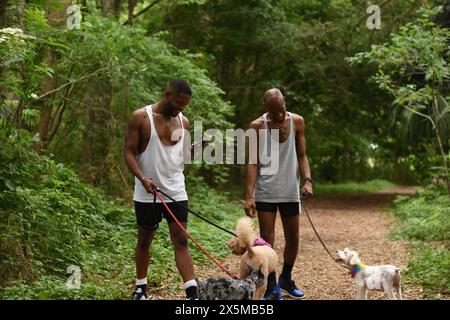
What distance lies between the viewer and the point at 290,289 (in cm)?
668

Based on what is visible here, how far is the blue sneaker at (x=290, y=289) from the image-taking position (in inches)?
261

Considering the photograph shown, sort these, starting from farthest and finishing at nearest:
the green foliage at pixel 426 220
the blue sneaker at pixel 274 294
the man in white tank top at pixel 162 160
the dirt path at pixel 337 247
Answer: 1. the green foliage at pixel 426 220
2. the dirt path at pixel 337 247
3. the blue sneaker at pixel 274 294
4. the man in white tank top at pixel 162 160

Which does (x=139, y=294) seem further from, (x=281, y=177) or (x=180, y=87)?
(x=180, y=87)

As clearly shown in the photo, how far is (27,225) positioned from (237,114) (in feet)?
53.6

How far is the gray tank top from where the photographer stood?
6461 mm

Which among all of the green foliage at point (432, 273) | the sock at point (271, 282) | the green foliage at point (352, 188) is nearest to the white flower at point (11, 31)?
the sock at point (271, 282)

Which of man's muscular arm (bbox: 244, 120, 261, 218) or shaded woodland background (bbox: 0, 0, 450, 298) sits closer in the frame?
man's muscular arm (bbox: 244, 120, 261, 218)

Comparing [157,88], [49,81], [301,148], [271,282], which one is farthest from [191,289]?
[157,88]

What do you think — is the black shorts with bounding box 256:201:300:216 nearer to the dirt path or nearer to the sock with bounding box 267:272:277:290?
the sock with bounding box 267:272:277:290

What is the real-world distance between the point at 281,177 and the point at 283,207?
1.00 feet

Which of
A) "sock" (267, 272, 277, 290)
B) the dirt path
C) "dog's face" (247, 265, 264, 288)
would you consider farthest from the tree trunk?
"dog's face" (247, 265, 264, 288)

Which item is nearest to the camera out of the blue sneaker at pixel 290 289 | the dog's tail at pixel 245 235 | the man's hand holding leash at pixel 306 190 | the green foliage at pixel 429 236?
the dog's tail at pixel 245 235

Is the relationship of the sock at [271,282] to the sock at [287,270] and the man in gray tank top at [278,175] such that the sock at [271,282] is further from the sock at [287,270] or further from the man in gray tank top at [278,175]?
the sock at [287,270]
